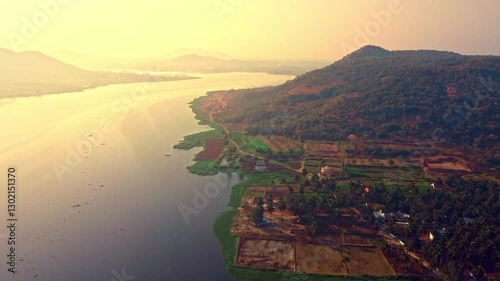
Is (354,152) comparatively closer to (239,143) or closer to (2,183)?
(239,143)

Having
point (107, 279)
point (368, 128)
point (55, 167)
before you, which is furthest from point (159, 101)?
point (107, 279)

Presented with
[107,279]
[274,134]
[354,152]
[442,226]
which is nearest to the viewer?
[107,279]

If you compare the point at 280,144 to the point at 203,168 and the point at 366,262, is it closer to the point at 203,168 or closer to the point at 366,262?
the point at 203,168

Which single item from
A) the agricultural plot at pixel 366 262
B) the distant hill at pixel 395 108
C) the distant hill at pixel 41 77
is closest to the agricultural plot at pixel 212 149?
Result: the distant hill at pixel 395 108

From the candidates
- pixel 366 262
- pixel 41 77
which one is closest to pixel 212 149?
pixel 366 262

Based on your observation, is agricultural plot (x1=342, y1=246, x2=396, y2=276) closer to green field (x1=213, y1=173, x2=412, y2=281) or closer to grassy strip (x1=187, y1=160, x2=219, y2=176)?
green field (x1=213, y1=173, x2=412, y2=281)

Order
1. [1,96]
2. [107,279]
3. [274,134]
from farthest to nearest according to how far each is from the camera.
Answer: [1,96] → [274,134] → [107,279]

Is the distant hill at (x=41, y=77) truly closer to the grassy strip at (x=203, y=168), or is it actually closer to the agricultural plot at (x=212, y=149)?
the agricultural plot at (x=212, y=149)

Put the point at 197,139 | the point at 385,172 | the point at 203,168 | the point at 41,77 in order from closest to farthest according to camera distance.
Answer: the point at 385,172 → the point at 203,168 → the point at 197,139 → the point at 41,77
